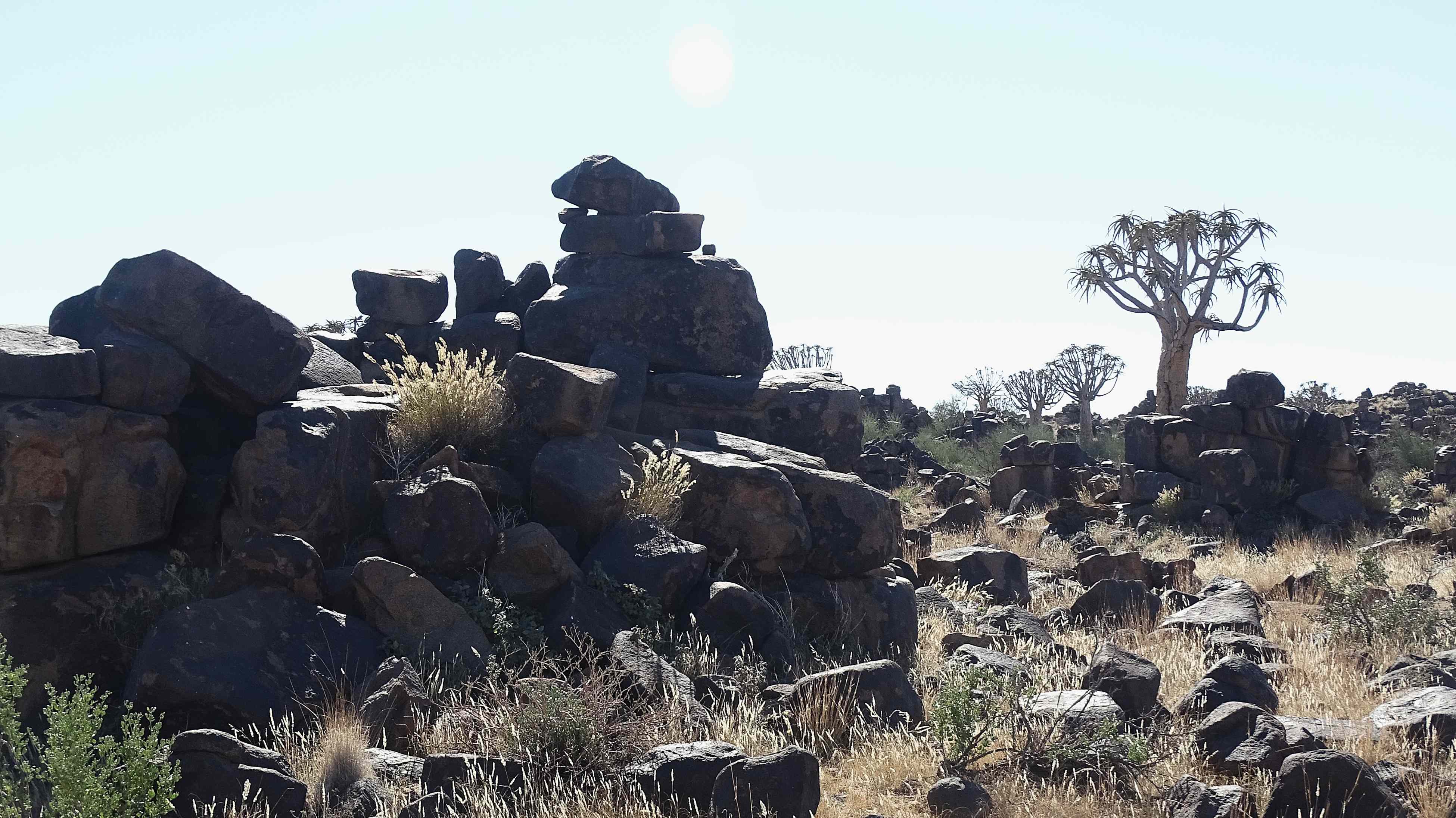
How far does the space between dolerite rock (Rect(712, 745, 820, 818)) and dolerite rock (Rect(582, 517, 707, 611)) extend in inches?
105

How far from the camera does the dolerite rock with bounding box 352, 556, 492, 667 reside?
676cm

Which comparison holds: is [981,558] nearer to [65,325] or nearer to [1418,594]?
[1418,594]

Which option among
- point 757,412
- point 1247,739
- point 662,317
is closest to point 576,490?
point 757,412

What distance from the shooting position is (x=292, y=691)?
20.6 feet

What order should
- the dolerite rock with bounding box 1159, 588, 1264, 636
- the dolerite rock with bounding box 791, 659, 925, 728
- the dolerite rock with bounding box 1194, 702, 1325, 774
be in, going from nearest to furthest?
the dolerite rock with bounding box 1194, 702, 1325, 774 → the dolerite rock with bounding box 791, 659, 925, 728 → the dolerite rock with bounding box 1159, 588, 1264, 636

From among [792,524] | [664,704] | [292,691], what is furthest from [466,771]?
[792,524]

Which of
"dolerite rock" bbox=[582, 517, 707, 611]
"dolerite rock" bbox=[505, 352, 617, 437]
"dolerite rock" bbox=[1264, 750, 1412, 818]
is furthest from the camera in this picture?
"dolerite rock" bbox=[505, 352, 617, 437]

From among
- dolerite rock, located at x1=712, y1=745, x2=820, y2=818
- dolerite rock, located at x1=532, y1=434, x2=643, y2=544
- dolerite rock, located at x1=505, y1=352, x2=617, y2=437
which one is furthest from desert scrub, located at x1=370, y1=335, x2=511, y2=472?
dolerite rock, located at x1=712, y1=745, x2=820, y2=818

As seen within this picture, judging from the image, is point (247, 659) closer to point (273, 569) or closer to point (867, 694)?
point (273, 569)

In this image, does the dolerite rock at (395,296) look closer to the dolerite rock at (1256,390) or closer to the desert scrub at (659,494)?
the desert scrub at (659,494)

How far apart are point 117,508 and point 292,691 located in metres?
1.89

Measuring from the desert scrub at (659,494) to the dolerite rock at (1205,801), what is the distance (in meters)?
4.07

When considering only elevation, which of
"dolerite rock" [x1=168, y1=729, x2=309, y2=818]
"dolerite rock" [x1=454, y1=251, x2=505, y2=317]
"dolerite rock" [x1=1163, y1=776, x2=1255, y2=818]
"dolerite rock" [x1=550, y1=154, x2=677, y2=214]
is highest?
"dolerite rock" [x1=550, y1=154, x2=677, y2=214]

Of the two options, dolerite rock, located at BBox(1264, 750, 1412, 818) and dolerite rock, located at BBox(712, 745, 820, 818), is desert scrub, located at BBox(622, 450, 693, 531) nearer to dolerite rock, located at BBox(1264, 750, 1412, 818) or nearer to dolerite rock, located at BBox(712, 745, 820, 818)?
Result: dolerite rock, located at BBox(712, 745, 820, 818)
